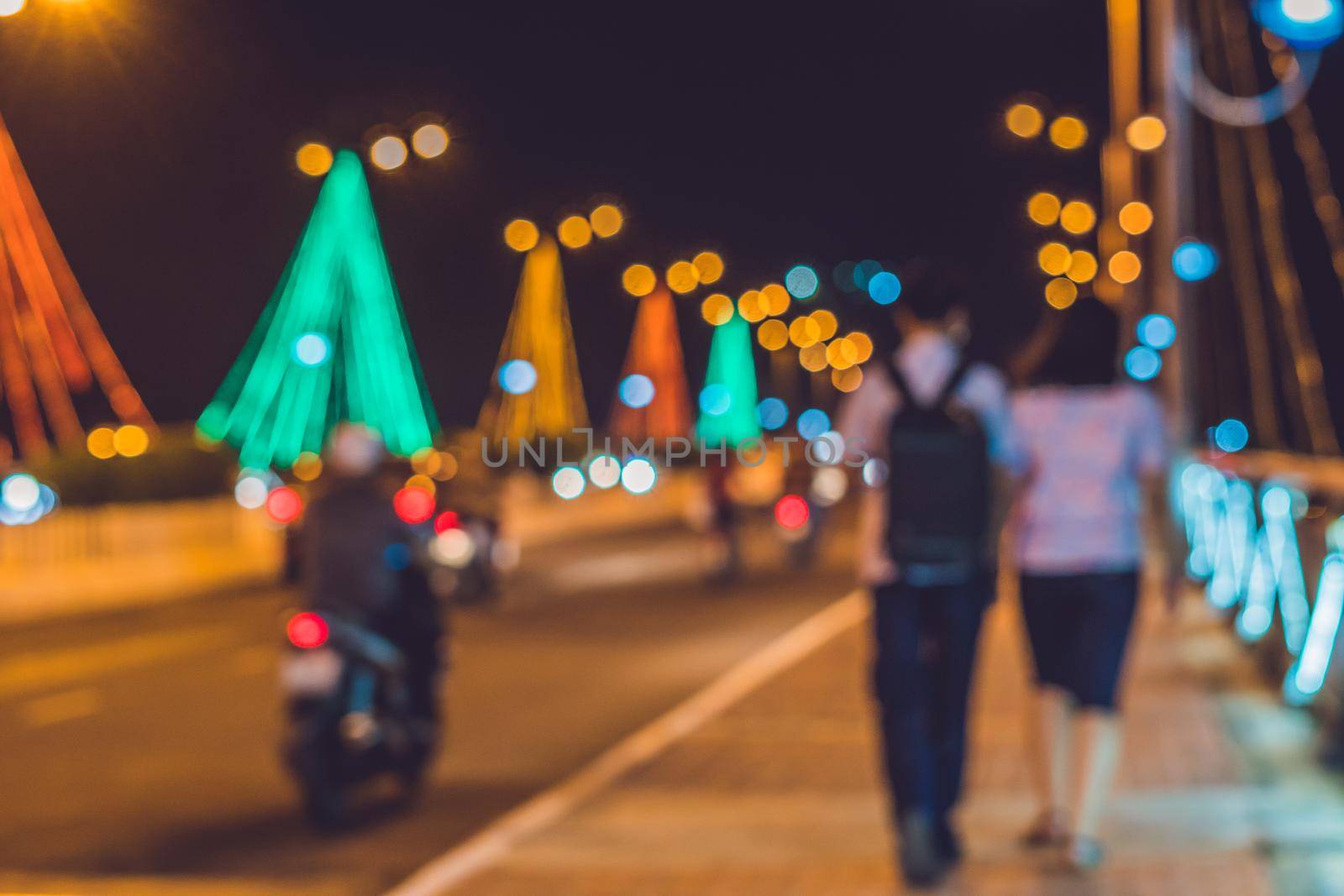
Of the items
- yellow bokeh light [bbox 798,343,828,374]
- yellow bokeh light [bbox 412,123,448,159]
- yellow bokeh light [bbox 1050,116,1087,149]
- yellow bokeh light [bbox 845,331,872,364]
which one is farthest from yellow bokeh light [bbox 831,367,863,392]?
yellow bokeh light [bbox 412,123,448,159]

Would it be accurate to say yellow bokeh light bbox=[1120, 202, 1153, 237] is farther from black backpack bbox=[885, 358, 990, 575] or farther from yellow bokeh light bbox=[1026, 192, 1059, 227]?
black backpack bbox=[885, 358, 990, 575]

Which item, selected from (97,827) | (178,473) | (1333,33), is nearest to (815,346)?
(178,473)

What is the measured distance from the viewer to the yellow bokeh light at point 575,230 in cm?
3891

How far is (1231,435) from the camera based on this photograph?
4247 cm

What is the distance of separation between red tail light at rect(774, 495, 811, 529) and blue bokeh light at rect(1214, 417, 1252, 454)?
14757 millimetres

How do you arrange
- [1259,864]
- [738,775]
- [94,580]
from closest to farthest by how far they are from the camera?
[1259,864] → [738,775] → [94,580]

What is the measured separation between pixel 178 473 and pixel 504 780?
64.4ft

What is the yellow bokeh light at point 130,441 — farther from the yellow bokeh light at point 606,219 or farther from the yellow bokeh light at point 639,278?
the yellow bokeh light at point 639,278

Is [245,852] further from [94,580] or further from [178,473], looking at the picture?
[178,473]

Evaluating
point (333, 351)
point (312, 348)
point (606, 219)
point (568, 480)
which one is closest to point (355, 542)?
point (312, 348)

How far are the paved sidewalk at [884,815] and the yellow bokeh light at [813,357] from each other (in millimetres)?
97725

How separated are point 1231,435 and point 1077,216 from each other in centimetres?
1028

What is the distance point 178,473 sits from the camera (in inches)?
1122

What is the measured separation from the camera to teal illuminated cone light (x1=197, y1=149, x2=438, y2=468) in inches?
1371
